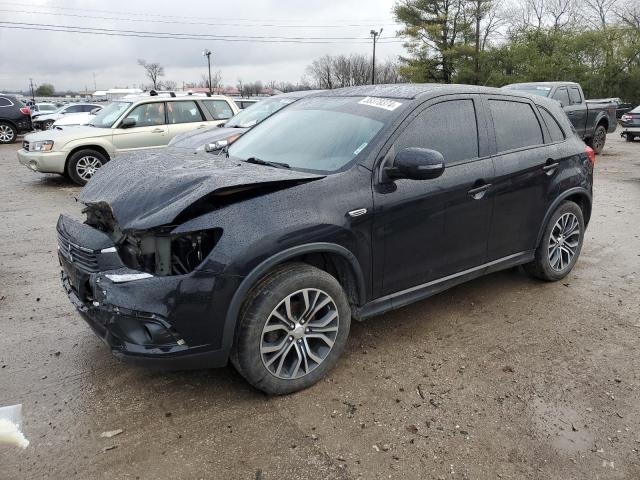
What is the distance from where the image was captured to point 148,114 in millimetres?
10516

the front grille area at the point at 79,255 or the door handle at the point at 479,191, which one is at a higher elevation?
the door handle at the point at 479,191

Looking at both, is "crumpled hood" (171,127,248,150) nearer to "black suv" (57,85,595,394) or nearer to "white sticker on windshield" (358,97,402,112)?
"black suv" (57,85,595,394)

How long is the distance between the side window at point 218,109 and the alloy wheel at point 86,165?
2513 millimetres

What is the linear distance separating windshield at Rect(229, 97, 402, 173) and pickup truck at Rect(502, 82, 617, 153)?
9988mm

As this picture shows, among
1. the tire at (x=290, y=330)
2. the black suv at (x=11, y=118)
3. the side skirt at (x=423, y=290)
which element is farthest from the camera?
the black suv at (x=11, y=118)

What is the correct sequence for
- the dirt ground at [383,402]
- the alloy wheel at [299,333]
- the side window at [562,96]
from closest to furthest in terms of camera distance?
the dirt ground at [383,402], the alloy wheel at [299,333], the side window at [562,96]

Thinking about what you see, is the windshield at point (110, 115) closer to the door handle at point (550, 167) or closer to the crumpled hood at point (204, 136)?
the crumpled hood at point (204, 136)

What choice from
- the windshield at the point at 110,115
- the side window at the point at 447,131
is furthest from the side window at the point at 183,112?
the side window at the point at 447,131

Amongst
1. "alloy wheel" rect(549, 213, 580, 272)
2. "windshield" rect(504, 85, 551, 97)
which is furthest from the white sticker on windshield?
"windshield" rect(504, 85, 551, 97)

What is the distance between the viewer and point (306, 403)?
304cm

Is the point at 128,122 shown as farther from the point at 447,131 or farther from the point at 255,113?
the point at 447,131

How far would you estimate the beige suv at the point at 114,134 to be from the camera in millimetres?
9953

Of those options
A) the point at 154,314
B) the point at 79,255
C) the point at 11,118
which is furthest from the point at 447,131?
the point at 11,118

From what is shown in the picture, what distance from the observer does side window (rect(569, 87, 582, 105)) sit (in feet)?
44.7
